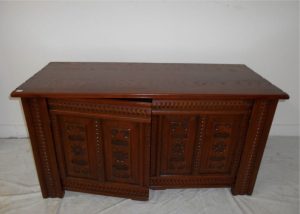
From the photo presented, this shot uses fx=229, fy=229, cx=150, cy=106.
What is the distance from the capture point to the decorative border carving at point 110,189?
1282mm

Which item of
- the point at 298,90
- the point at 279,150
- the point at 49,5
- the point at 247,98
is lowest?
the point at 279,150

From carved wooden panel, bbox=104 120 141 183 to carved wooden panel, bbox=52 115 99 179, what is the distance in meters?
0.06

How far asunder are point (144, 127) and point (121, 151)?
0.19m

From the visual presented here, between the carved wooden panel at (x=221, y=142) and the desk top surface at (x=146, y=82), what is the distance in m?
0.16

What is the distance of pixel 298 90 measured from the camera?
180cm

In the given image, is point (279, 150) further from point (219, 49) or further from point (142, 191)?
point (142, 191)

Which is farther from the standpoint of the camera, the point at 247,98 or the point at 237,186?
the point at 237,186

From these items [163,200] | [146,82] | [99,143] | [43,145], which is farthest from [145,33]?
[163,200]

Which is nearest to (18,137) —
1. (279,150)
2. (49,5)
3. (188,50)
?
(49,5)

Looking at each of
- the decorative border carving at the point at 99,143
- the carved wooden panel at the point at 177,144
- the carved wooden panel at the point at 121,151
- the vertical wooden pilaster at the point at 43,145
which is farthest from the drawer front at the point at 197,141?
the vertical wooden pilaster at the point at 43,145

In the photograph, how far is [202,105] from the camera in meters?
1.11

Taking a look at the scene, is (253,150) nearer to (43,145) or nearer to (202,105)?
(202,105)

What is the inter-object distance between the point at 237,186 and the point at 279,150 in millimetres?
688

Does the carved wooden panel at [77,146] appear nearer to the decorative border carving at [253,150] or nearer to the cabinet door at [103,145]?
the cabinet door at [103,145]
